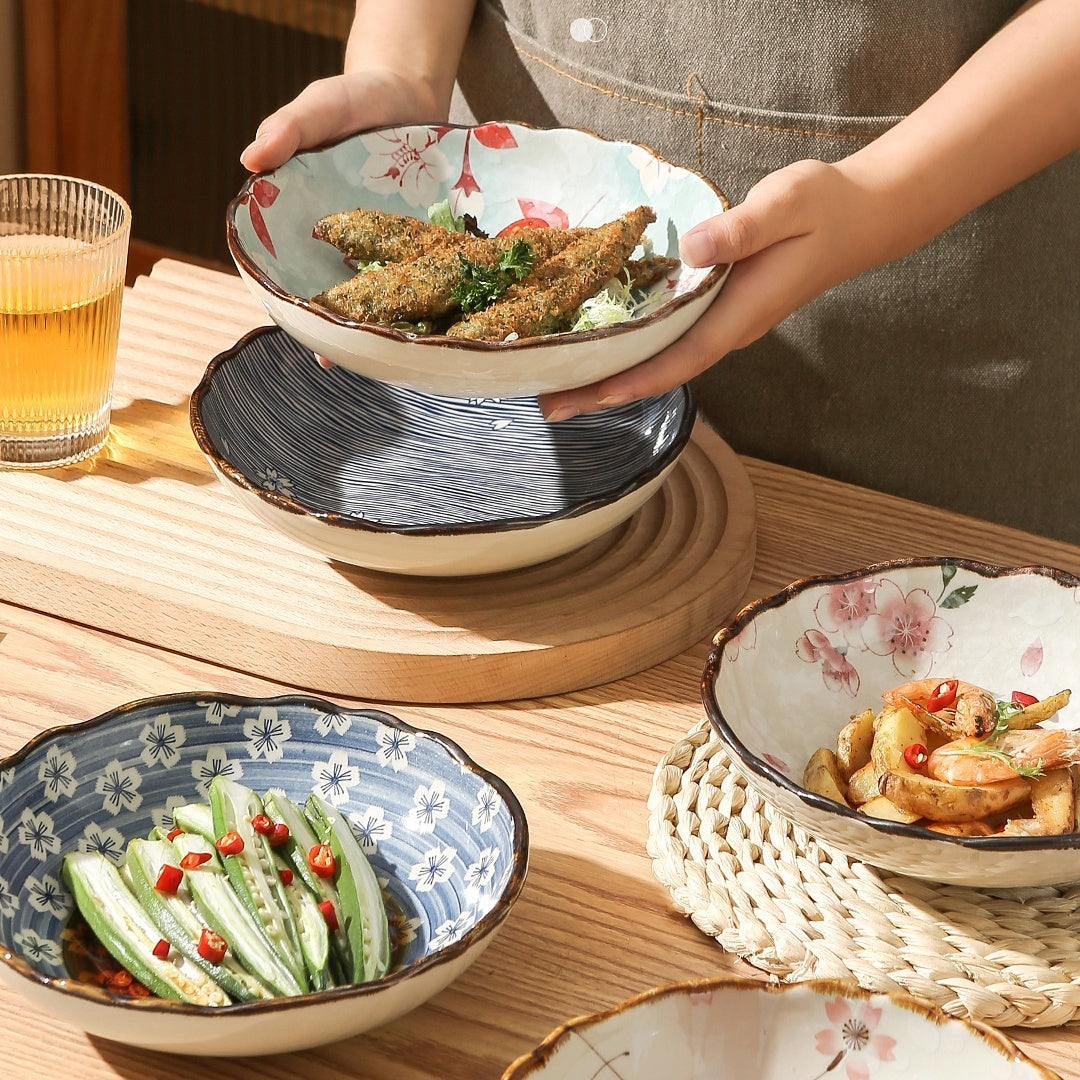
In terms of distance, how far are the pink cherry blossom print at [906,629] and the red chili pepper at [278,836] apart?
510mm

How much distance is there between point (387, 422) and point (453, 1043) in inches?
28.6

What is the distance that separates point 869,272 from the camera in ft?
5.66

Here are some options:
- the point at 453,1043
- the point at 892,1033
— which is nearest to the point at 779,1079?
the point at 892,1033

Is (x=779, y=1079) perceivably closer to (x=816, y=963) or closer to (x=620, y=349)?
(x=816, y=963)

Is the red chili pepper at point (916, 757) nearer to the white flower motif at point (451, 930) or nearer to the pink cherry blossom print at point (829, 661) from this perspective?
the pink cherry blossom print at point (829, 661)

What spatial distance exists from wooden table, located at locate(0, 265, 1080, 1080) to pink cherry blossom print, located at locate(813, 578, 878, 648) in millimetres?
140

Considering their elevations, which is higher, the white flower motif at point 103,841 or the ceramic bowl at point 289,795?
the ceramic bowl at point 289,795

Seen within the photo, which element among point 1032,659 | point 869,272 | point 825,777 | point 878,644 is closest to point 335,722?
point 825,777

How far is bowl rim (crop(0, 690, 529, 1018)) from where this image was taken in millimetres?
742

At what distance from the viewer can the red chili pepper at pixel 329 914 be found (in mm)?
856

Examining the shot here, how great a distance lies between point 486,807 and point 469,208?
0.77 metres

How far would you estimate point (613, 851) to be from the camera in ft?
3.38

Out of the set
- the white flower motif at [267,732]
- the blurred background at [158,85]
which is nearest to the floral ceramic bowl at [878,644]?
the white flower motif at [267,732]

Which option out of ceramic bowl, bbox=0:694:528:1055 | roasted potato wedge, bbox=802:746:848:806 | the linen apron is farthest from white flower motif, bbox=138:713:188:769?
the linen apron
